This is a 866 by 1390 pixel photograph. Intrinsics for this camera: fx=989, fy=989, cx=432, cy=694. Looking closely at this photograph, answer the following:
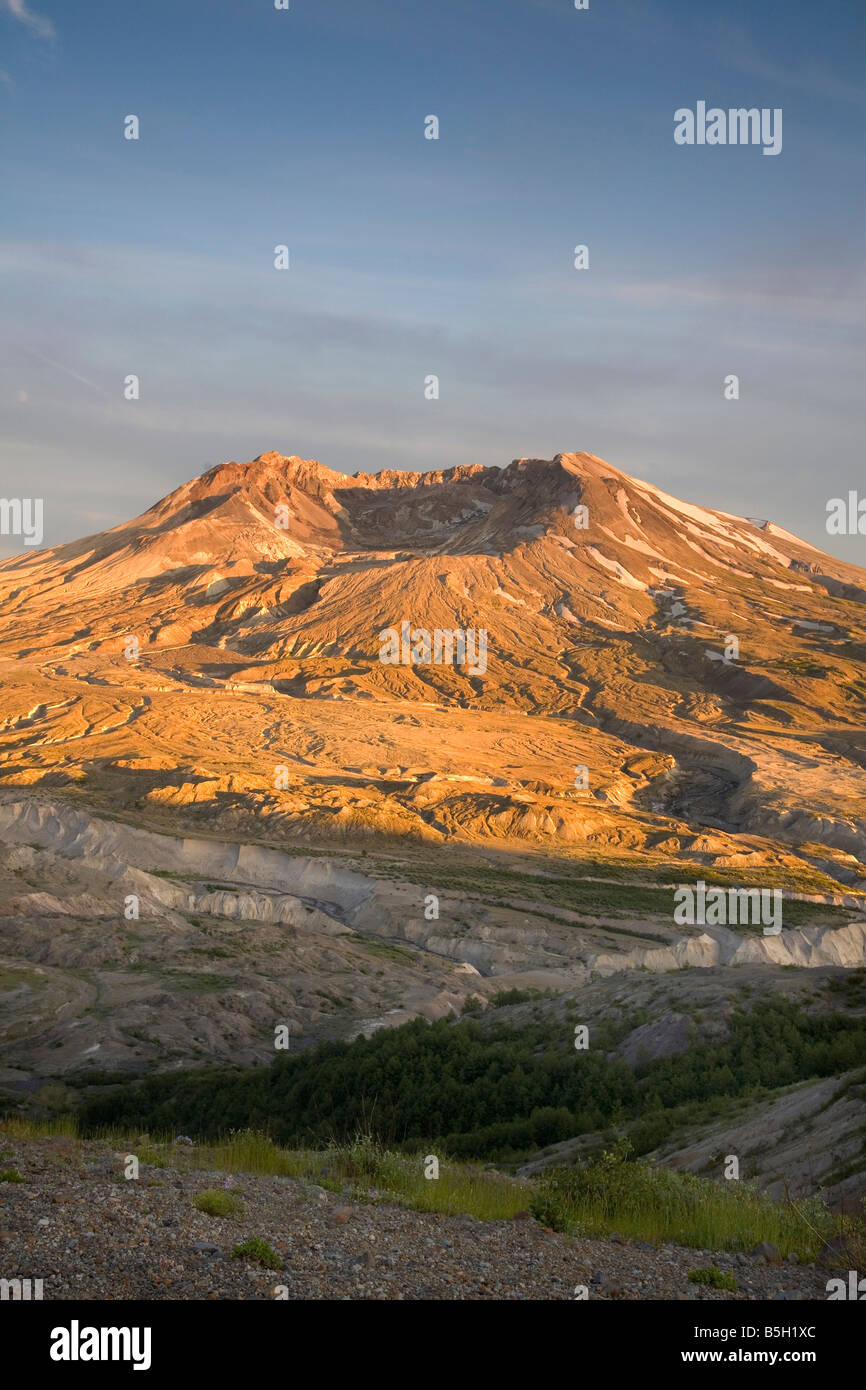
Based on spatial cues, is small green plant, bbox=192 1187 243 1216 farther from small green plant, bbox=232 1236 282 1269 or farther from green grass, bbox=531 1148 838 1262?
green grass, bbox=531 1148 838 1262

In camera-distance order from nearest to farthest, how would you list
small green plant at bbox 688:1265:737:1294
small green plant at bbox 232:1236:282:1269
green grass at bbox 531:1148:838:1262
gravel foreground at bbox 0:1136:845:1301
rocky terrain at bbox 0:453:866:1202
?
gravel foreground at bbox 0:1136:845:1301
small green plant at bbox 232:1236:282:1269
small green plant at bbox 688:1265:737:1294
green grass at bbox 531:1148:838:1262
rocky terrain at bbox 0:453:866:1202

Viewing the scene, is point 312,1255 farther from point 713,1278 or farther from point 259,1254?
point 713,1278

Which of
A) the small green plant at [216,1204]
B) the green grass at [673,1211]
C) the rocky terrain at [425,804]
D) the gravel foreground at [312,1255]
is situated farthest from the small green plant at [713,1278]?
the small green plant at [216,1204]

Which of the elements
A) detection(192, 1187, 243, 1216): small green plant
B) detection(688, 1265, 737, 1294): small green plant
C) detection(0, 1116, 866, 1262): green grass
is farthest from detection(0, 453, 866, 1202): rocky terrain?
detection(192, 1187, 243, 1216): small green plant

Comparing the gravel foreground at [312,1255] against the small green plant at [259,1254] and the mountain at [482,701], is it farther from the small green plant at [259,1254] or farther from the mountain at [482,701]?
the mountain at [482,701]

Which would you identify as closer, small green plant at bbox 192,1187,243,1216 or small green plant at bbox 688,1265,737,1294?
small green plant at bbox 688,1265,737,1294

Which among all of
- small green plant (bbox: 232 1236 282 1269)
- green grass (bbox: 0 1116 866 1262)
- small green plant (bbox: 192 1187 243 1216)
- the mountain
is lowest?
green grass (bbox: 0 1116 866 1262)

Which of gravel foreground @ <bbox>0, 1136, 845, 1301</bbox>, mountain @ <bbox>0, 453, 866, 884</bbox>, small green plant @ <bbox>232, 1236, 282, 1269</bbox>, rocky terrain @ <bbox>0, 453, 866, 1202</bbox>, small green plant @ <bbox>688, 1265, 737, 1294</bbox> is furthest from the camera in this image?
mountain @ <bbox>0, 453, 866, 884</bbox>
